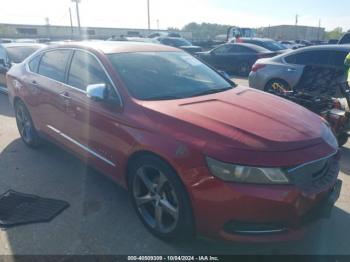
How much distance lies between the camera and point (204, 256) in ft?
9.04

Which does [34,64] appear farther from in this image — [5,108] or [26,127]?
[5,108]

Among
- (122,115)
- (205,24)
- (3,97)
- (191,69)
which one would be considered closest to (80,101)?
(122,115)

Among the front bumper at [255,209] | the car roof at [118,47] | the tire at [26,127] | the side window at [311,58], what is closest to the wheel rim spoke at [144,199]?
the front bumper at [255,209]

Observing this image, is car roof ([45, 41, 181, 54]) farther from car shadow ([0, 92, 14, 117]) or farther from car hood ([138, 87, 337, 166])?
car shadow ([0, 92, 14, 117])

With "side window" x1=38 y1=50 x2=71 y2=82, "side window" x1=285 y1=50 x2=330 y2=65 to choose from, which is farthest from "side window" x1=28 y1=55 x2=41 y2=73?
"side window" x1=285 y1=50 x2=330 y2=65

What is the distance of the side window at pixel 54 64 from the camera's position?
4.10 metres

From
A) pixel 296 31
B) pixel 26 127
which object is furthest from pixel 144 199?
pixel 296 31

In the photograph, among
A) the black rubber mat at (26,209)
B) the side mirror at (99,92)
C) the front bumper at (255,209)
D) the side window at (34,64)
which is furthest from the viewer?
the side window at (34,64)

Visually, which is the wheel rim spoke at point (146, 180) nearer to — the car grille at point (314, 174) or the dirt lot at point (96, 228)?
the dirt lot at point (96, 228)

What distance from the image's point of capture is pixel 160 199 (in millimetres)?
2852

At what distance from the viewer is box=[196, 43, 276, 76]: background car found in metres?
13.7

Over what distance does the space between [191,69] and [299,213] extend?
2.19m

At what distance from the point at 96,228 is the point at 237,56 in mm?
12310

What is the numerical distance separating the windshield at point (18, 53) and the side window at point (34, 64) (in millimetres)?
4702
